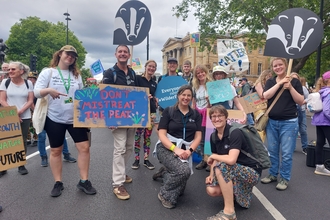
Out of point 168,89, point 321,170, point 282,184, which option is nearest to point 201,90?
point 168,89

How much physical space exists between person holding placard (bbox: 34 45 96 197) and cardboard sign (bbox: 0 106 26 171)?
0.36 meters

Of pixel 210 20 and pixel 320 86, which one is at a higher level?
pixel 210 20

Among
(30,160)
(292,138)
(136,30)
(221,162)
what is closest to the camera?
(221,162)

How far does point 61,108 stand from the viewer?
338 centimetres

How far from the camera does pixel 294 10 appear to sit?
3.84 meters

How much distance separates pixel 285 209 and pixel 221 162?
1113mm

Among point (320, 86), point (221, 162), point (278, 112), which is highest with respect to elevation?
point (320, 86)

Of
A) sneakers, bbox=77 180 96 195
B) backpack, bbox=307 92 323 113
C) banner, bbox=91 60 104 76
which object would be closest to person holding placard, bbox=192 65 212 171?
backpack, bbox=307 92 323 113

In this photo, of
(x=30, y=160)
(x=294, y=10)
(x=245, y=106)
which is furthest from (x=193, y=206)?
(x=30, y=160)

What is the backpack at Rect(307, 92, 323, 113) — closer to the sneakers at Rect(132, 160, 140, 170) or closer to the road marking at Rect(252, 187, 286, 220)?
the road marking at Rect(252, 187, 286, 220)

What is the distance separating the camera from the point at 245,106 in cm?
466

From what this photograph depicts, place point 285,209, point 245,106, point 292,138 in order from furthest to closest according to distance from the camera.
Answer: point 245,106, point 292,138, point 285,209

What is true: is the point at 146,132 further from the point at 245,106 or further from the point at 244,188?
the point at 244,188

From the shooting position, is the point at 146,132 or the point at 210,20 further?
the point at 210,20
